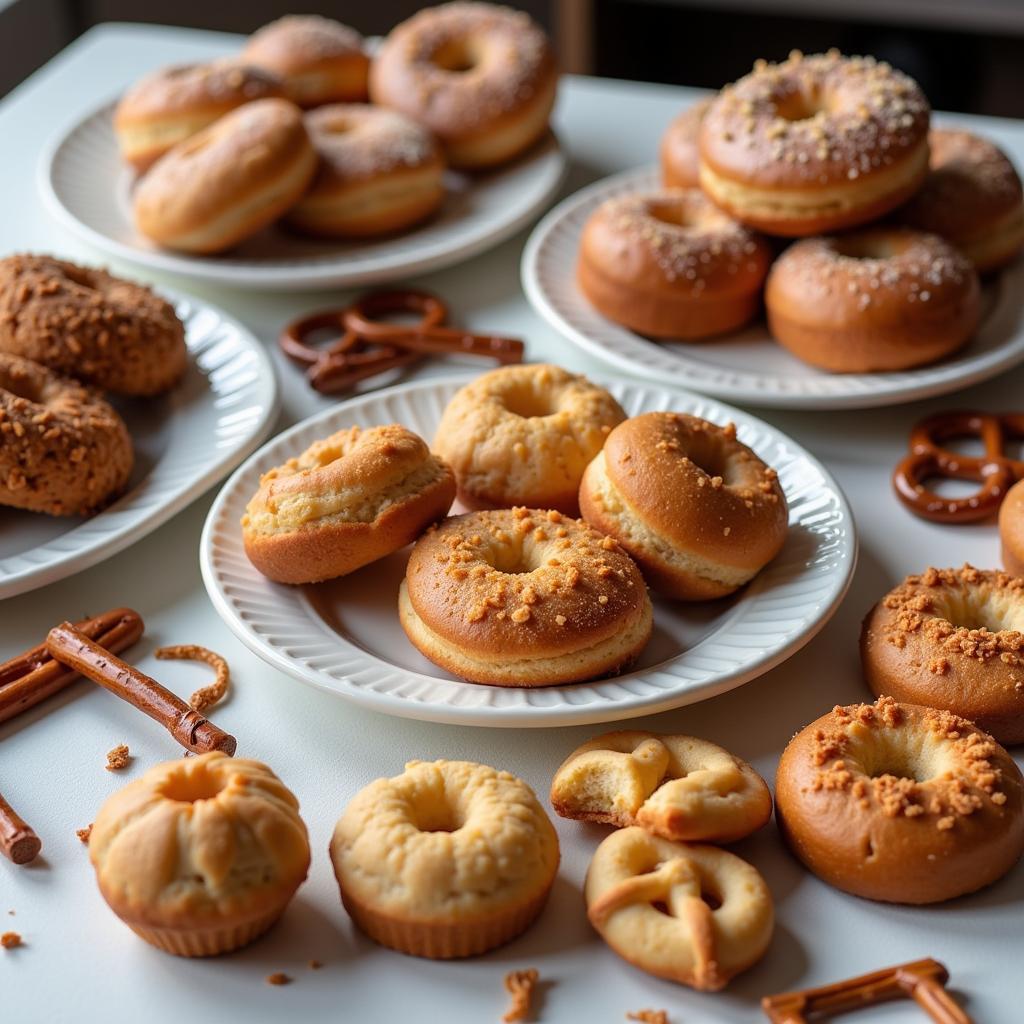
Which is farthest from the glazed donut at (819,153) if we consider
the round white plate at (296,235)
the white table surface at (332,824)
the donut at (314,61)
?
the donut at (314,61)

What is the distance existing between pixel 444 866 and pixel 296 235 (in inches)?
60.4

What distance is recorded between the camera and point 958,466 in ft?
6.05

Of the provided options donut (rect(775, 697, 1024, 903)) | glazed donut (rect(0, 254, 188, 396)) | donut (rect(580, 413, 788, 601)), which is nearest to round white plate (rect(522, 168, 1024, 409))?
donut (rect(580, 413, 788, 601))

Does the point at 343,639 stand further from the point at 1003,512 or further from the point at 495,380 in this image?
the point at 1003,512

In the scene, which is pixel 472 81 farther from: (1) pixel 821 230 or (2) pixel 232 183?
(1) pixel 821 230

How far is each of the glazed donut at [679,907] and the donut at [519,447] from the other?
51cm

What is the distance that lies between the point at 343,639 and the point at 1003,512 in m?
0.82

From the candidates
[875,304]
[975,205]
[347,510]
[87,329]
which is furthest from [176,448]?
[975,205]

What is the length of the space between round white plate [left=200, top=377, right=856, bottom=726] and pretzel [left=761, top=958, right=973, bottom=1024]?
327 millimetres

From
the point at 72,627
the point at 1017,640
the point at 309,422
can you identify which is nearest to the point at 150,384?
the point at 309,422

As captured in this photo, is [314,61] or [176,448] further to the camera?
[314,61]

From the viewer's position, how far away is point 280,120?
7.36ft

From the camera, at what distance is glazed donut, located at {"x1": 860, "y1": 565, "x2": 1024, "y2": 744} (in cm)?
137

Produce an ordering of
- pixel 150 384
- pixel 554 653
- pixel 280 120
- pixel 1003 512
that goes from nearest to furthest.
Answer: pixel 554 653 → pixel 1003 512 → pixel 150 384 → pixel 280 120
